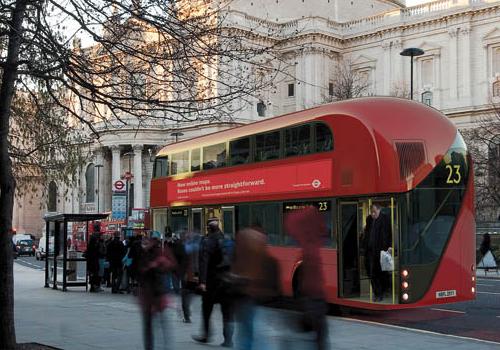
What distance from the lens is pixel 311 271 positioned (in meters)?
7.55

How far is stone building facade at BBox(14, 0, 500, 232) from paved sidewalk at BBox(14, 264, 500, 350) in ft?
165

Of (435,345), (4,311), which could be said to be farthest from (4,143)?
(435,345)

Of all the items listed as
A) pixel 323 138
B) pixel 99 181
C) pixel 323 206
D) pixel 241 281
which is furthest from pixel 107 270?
pixel 99 181

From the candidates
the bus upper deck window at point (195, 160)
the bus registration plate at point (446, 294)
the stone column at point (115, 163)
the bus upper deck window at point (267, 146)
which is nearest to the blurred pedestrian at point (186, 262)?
the bus upper deck window at point (267, 146)

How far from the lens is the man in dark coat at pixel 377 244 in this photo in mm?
14852

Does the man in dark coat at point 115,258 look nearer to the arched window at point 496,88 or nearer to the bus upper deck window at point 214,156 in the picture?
the bus upper deck window at point 214,156

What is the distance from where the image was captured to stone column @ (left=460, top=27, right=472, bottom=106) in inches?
2874

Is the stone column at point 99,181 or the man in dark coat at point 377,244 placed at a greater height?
the stone column at point 99,181

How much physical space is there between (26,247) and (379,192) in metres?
61.9

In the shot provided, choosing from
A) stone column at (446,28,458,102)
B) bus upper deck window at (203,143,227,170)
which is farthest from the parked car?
bus upper deck window at (203,143,227,170)

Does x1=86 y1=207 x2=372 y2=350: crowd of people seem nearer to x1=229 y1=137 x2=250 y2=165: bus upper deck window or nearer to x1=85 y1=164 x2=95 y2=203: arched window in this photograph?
x1=229 y1=137 x2=250 y2=165: bus upper deck window

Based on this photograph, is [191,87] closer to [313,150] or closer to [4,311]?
A: [4,311]

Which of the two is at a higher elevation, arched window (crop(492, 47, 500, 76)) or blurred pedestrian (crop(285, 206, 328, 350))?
arched window (crop(492, 47, 500, 76))

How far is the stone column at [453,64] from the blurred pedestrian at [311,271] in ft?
228
